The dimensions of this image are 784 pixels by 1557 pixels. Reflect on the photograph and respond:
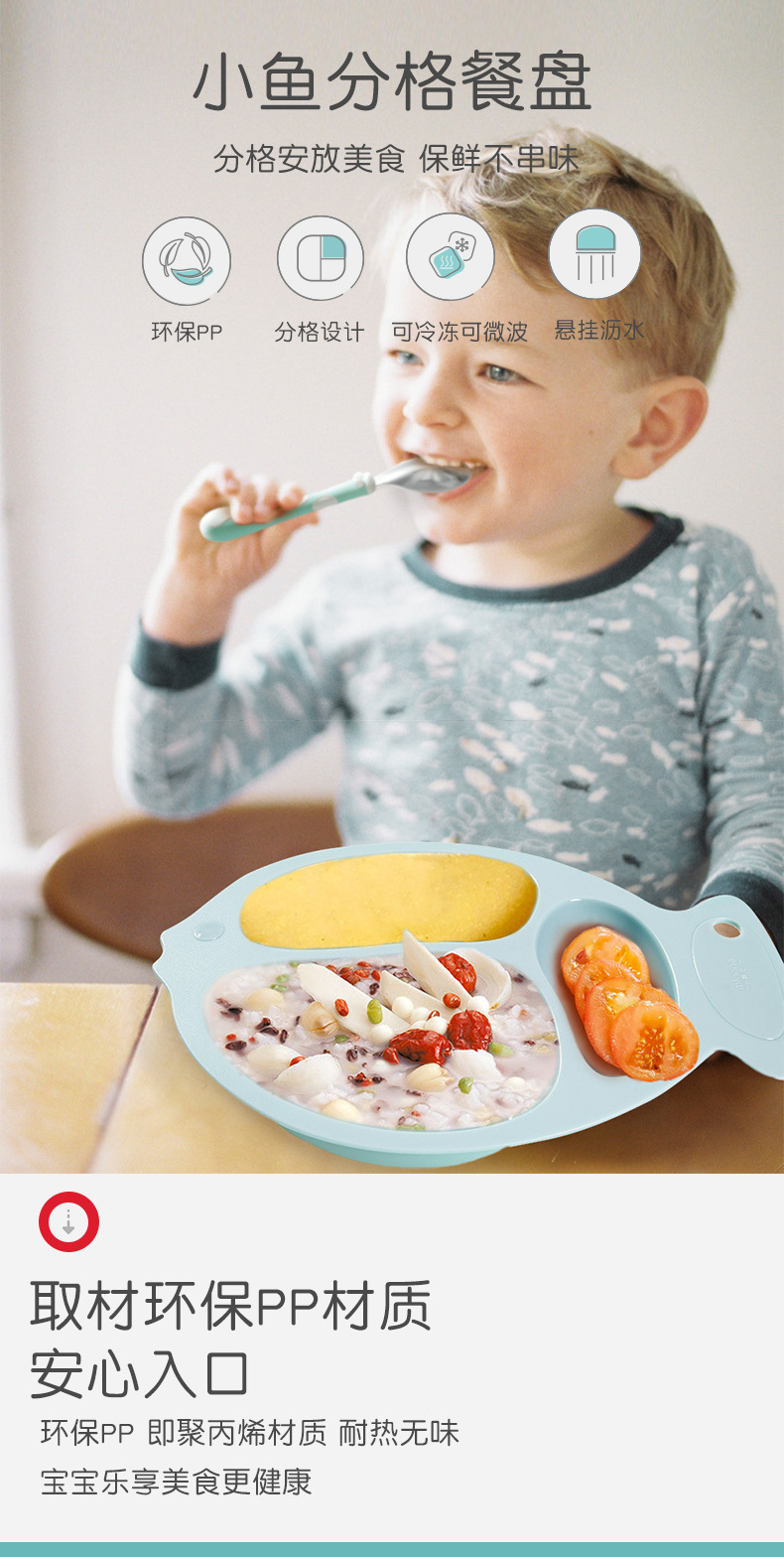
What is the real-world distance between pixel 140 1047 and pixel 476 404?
0.53 metres

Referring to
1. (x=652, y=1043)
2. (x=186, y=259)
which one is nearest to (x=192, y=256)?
(x=186, y=259)

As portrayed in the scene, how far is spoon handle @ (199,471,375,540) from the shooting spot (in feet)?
2.85

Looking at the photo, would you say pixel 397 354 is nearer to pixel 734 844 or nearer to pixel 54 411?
pixel 54 411

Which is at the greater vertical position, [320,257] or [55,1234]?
[320,257]

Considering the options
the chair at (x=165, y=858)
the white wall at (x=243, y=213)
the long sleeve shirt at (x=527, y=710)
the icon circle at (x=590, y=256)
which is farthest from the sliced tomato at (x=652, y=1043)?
the icon circle at (x=590, y=256)

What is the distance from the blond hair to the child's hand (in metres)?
0.24

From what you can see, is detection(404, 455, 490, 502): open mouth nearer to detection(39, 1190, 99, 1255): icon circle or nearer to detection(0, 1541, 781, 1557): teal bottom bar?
detection(39, 1190, 99, 1255): icon circle

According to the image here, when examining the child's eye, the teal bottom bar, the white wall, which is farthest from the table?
the child's eye

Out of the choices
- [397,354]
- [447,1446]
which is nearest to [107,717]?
[397,354]

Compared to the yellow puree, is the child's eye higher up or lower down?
higher up

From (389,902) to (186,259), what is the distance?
50 cm

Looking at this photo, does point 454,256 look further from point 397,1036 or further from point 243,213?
point 397,1036

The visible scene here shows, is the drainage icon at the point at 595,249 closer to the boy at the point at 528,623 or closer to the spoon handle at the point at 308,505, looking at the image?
the boy at the point at 528,623

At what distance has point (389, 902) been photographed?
894 mm
